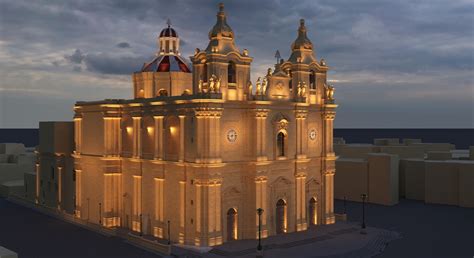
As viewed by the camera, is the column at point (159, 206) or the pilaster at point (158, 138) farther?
the column at point (159, 206)

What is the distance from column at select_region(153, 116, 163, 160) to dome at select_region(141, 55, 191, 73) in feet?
28.0

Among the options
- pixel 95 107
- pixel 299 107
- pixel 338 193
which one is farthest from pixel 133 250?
pixel 338 193

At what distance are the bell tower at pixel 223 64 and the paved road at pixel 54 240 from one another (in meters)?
13.7

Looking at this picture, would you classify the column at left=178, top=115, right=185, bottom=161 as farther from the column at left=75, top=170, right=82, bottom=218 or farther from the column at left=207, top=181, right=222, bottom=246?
the column at left=75, top=170, right=82, bottom=218

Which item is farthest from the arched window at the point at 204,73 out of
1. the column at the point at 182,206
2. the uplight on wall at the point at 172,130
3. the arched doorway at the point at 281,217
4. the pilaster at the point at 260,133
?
the arched doorway at the point at 281,217

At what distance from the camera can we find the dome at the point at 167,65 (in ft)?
153

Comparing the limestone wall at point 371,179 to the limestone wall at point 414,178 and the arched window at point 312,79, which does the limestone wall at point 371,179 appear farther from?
the arched window at point 312,79

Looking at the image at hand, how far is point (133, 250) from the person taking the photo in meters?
36.9

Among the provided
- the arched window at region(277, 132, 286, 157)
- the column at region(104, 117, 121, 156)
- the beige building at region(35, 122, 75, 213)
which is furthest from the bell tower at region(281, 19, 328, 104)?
the beige building at region(35, 122, 75, 213)

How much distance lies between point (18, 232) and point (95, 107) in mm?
12993

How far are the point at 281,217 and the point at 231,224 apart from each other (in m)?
5.15

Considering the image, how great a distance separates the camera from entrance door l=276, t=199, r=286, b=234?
4109 cm

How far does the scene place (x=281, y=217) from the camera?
4125 cm

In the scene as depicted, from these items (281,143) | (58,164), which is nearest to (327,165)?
(281,143)
